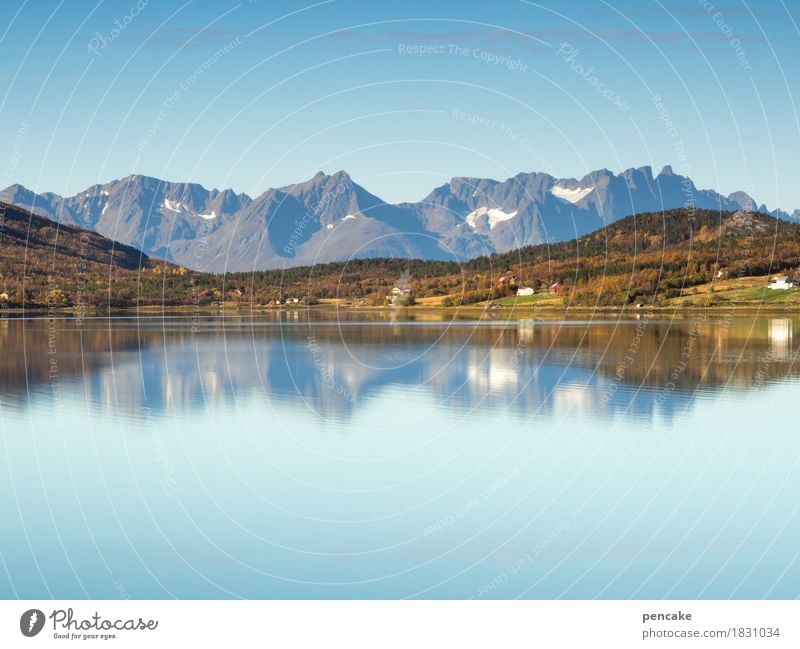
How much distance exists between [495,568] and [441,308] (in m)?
176

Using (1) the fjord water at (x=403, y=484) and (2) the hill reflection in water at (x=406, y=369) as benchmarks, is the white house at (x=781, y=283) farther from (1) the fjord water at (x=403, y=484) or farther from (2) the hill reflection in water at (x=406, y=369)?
(1) the fjord water at (x=403, y=484)

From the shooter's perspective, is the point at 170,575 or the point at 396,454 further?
the point at 396,454

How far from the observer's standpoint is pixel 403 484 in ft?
84.4

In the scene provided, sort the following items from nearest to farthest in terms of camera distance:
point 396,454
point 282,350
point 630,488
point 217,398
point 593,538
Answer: point 593,538 < point 630,488 < point 396,454 < point 217,398 < point 282,350

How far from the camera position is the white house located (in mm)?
165875

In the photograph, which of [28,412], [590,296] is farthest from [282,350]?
[590,296]

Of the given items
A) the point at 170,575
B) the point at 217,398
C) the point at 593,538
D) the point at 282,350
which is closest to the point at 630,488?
the point at 593,538

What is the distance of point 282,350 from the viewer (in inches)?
Answer: 2842

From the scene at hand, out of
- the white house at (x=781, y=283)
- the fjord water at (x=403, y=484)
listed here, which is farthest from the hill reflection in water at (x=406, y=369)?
the white house at (x=781, y=283)

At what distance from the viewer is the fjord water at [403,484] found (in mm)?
18531

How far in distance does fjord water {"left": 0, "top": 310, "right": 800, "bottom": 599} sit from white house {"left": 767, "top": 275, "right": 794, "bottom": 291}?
124285 mm

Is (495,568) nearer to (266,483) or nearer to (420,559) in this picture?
(420,559)

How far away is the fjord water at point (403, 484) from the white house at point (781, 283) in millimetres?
124285
